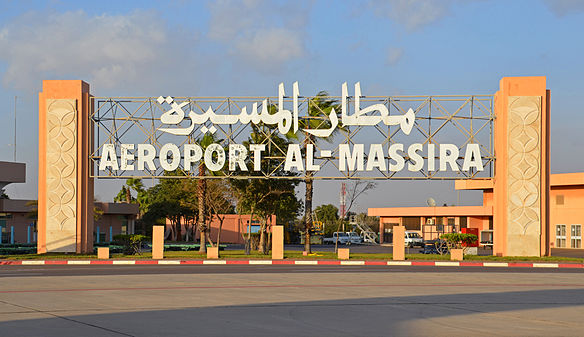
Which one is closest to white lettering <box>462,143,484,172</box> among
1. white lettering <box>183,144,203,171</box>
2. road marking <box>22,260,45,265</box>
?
white lettering <box>183,144,203,171</box>

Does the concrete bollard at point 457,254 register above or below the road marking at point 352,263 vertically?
above

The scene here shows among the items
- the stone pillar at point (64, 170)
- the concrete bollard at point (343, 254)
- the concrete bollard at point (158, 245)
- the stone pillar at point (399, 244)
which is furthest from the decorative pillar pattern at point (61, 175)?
the stone pillar at point (399, 244)

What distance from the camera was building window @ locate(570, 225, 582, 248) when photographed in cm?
6600

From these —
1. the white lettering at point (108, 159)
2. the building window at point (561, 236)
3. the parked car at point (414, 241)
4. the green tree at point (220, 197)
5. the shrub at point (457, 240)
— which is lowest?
the parked car at point (414, 241)

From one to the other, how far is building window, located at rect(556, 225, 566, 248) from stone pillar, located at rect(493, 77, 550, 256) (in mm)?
27460

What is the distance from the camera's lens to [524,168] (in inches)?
1658

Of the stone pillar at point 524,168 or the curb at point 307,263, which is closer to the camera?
Result: the curb at point 307,263

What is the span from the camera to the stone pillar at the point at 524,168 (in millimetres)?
42000

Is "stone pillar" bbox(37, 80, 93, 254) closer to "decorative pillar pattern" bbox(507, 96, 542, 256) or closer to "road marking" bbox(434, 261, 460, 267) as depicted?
"road marking" bbox(434, 261, 460, 267)

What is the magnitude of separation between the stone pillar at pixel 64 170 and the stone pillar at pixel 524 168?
2488 centimetres

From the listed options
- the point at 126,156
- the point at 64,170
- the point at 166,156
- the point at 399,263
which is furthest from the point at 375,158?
the point at 64,170

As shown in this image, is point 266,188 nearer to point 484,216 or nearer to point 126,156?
point 126,156

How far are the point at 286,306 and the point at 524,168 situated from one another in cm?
2885

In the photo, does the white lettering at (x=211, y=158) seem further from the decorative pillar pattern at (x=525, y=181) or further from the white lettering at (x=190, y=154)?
the decorative pillar pattern at (x=525, y=181)
